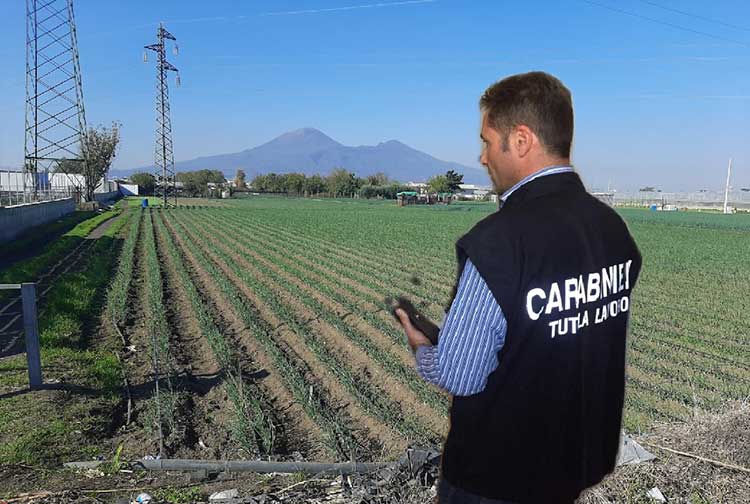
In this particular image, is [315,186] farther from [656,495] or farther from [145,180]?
[656,495]

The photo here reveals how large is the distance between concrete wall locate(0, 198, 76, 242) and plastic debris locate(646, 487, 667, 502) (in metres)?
21.5

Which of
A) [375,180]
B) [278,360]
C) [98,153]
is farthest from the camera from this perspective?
[375,180]

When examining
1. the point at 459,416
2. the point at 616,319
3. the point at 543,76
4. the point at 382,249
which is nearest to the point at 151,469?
the point at 459,416

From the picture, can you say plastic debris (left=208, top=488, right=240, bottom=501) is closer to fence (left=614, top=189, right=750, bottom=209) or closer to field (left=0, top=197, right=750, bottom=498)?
field (left=0, top=197, right=750, bottom=498)

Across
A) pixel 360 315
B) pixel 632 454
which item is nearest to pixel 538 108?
pixel 632 454

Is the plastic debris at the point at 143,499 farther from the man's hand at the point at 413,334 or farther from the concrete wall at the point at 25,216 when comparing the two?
the concrete wall at the point at 25,216

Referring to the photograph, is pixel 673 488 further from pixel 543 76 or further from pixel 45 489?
pixel 45 489

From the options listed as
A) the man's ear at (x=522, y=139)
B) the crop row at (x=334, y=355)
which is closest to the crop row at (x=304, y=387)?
the crop row at (x=334, y=355)

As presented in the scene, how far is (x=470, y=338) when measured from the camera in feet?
5.33

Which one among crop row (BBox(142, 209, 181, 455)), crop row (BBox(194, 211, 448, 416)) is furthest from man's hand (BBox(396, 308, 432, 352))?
crop row (BBox(194, 211, 448, 416))

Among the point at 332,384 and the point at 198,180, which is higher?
the point at 198,180

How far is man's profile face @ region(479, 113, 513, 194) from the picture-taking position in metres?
1.78

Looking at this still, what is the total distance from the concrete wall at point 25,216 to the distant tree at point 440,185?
280 ft

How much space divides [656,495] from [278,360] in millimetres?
5245
